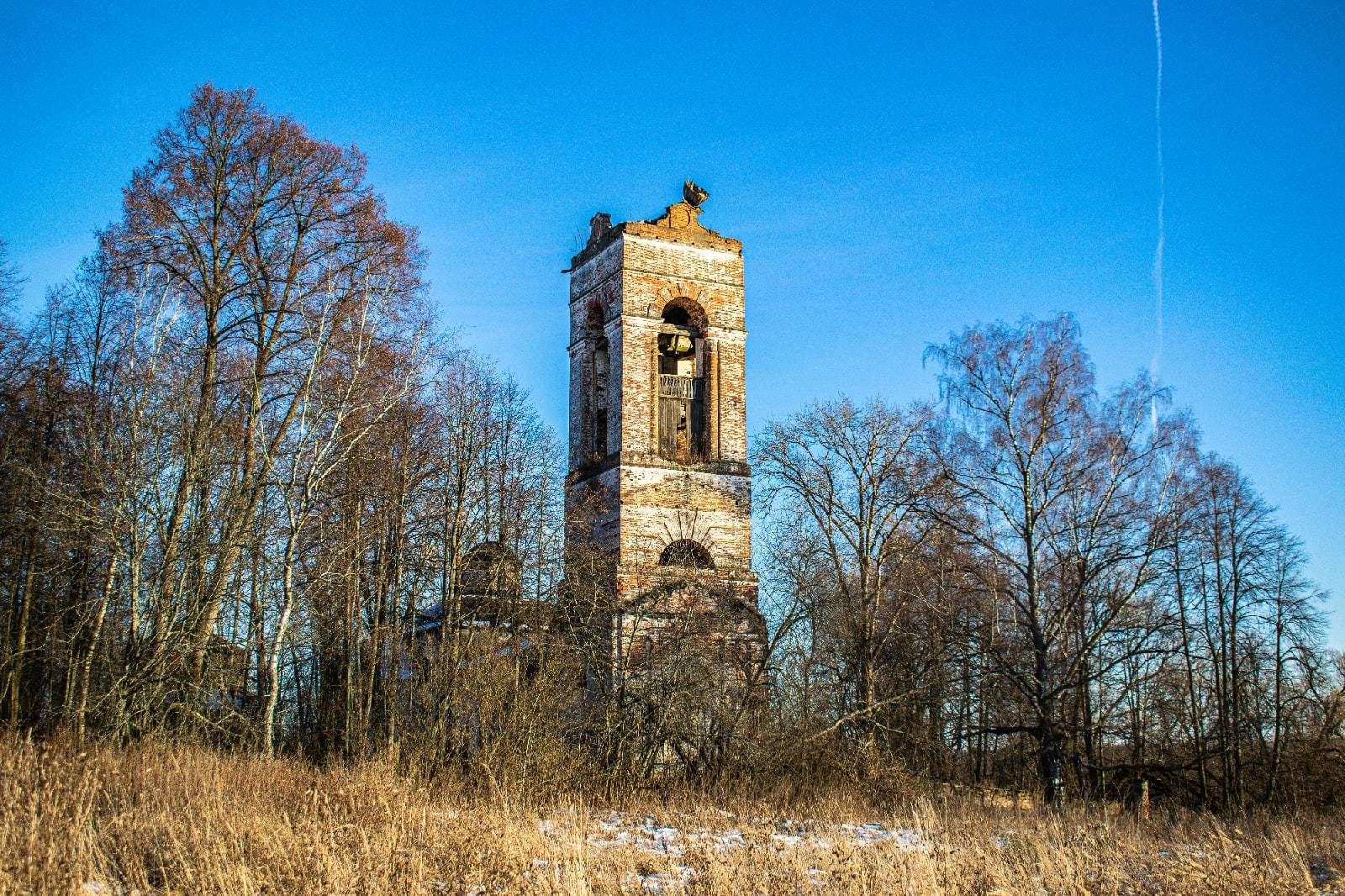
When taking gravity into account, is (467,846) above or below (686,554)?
below

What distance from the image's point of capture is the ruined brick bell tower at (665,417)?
2162cm

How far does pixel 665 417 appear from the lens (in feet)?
77.5

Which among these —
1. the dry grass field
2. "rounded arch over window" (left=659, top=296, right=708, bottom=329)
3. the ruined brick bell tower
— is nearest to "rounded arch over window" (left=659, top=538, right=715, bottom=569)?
the ruined brick bell tower

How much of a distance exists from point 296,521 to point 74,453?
4.30 meters

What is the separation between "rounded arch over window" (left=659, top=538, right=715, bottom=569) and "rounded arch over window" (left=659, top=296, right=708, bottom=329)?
168 inches

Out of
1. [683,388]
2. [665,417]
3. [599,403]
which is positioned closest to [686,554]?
[665,417]

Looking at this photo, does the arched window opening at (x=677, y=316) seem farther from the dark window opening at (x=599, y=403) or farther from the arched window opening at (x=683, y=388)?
the dark window opening at (x=599, y=403)

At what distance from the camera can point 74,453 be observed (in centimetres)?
1792

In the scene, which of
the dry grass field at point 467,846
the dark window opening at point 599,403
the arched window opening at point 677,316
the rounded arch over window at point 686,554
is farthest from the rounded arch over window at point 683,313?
the dry grass field at point 467,846

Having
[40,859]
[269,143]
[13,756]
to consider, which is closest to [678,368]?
[269,143]

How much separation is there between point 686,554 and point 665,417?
2.86m

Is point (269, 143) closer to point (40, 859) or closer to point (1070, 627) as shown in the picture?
point (40, 859)

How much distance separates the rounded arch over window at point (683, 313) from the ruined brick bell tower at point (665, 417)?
3 centimetres

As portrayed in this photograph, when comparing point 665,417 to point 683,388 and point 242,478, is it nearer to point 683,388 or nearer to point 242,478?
point 683,388
